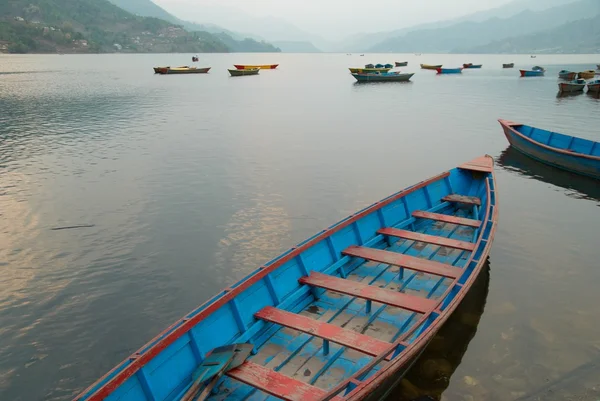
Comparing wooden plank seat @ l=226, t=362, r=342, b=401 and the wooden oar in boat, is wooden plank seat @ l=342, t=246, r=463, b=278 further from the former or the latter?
wooden plank seat @ l=226, t=362, r=342, b=401

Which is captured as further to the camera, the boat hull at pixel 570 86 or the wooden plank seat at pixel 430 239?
the boat hull at pixel 570 86

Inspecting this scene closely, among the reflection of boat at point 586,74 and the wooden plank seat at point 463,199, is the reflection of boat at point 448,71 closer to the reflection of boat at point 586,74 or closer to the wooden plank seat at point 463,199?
the reflection of boat at point 586,74

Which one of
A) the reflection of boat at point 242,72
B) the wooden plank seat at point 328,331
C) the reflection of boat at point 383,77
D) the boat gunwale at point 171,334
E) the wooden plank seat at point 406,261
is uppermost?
the reflection of boat at point 242,72

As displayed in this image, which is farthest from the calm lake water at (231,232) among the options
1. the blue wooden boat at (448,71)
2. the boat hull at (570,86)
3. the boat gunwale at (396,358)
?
the blue wooden boat at (448,71)

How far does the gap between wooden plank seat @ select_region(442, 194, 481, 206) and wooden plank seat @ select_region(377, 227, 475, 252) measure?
11.3 feet

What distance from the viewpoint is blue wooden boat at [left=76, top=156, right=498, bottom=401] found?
5629 millimetres

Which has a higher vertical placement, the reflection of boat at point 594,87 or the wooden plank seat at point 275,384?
the reflection of boat at point 594,87

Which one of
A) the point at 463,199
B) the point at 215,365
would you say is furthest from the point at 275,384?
the point at 463,199

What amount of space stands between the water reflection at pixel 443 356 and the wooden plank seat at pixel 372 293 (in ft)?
4.94

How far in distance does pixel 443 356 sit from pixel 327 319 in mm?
2714

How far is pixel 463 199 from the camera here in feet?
45.5

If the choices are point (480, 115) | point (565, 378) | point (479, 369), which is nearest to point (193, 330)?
point (479, 369)

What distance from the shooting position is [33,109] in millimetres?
39750

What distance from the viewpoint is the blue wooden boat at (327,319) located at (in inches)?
222
